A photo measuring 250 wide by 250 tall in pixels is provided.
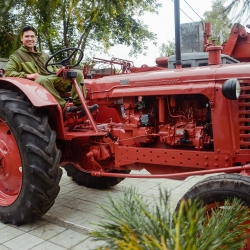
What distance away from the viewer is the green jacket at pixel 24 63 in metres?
3.43

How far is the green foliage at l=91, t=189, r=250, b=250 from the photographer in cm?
94

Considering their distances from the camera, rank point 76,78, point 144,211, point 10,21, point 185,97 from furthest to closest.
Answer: point 76,78 → point 185,97 → point 10,21 → point 144,211

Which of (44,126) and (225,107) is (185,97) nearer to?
(225,107)

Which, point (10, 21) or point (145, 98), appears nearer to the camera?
point (10, 21)

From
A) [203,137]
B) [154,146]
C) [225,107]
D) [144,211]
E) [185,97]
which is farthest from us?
[154,146]

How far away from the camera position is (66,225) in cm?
292

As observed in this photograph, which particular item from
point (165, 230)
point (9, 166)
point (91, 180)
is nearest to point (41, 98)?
point (9, 166)

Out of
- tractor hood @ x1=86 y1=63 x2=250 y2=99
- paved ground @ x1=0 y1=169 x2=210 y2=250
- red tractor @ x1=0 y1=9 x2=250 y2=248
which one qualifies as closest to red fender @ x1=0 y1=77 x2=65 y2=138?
red tractor @ x1=0 y1=9 x2=250 y2=248

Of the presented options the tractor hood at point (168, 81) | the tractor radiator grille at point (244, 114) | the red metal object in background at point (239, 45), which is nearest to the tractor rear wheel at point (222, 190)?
the tractor radiator grille at point (244, 114)

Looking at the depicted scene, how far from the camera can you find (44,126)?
2.84 m

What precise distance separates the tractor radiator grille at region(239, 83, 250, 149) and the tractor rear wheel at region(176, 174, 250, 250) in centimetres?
42

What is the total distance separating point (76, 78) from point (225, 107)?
1.59 metres

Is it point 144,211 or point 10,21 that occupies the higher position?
point 10,21

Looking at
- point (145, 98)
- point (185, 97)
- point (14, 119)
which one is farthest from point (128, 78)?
point (14, 119)
